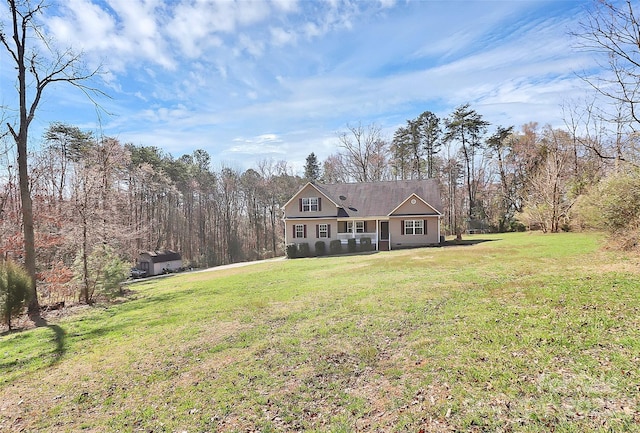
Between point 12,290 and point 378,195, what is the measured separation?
24772 mm

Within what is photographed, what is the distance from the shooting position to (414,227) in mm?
26188

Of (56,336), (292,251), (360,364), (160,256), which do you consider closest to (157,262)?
(160,256)

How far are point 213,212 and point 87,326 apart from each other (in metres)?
36.1

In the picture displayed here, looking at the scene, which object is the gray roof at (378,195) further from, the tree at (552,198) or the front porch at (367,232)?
the tree at (552,198)

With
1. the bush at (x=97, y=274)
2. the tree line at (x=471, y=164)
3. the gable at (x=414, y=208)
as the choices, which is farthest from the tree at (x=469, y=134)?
the bush at (x=97, y=274)

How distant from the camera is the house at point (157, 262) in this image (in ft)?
107

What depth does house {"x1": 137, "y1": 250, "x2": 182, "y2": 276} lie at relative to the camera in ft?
107

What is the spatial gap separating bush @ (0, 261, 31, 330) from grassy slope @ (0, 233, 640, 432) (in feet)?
3.76

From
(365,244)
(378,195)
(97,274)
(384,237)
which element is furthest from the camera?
(378,195)

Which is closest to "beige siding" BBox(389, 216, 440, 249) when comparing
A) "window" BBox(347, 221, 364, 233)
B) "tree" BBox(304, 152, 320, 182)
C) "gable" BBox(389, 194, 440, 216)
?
"gable" BBox(389, 194, 440, 216)

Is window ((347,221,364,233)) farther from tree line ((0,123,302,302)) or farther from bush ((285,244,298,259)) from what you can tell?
tree line ((0,123,302,302))

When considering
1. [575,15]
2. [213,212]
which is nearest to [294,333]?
[575,15]

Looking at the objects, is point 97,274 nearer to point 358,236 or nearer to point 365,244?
point 365,244

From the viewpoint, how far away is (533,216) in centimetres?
2781
